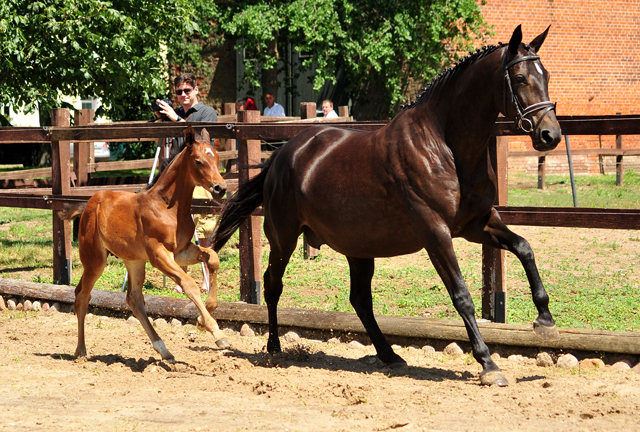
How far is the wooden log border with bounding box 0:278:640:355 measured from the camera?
5.36 meters

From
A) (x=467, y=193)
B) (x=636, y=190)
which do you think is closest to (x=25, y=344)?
(x=467, y=193)

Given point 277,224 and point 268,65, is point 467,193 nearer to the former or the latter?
point 277,224

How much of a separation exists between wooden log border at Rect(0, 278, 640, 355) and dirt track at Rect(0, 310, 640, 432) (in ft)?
0.51

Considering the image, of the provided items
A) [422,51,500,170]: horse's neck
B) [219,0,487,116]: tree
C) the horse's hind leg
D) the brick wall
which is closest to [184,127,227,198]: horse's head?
the horse's hind leg

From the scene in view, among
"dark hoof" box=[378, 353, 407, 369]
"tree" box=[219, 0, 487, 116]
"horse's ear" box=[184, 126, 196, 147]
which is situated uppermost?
"tree" box=[219, 0, 487, 116]

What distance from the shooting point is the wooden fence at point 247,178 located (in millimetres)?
5637

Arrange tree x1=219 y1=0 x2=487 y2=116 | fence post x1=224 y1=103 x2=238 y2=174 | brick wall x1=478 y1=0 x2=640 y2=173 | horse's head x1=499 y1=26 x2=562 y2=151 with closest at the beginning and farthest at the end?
horse's head x1=499 y1=26 x2=562 y2=151 < fence post x1=224 y1=103 x2=238 y2=174 < tree x1=219 y1=0 x2=487 y2=116 < brick wall x1=478 y1=0 x2=640 y2=173

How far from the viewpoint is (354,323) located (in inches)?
248

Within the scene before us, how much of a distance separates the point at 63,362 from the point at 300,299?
2598mm

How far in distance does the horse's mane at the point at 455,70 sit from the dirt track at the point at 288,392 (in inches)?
75.0

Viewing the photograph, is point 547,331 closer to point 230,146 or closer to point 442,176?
point 442,176

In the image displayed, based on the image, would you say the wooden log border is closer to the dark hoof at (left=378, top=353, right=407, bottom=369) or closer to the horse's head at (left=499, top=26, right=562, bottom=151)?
the dark hoof at (left=378, top=353, right=407, bottom=369)

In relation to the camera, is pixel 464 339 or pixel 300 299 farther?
pixel 300 299

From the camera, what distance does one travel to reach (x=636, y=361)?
5246mm
